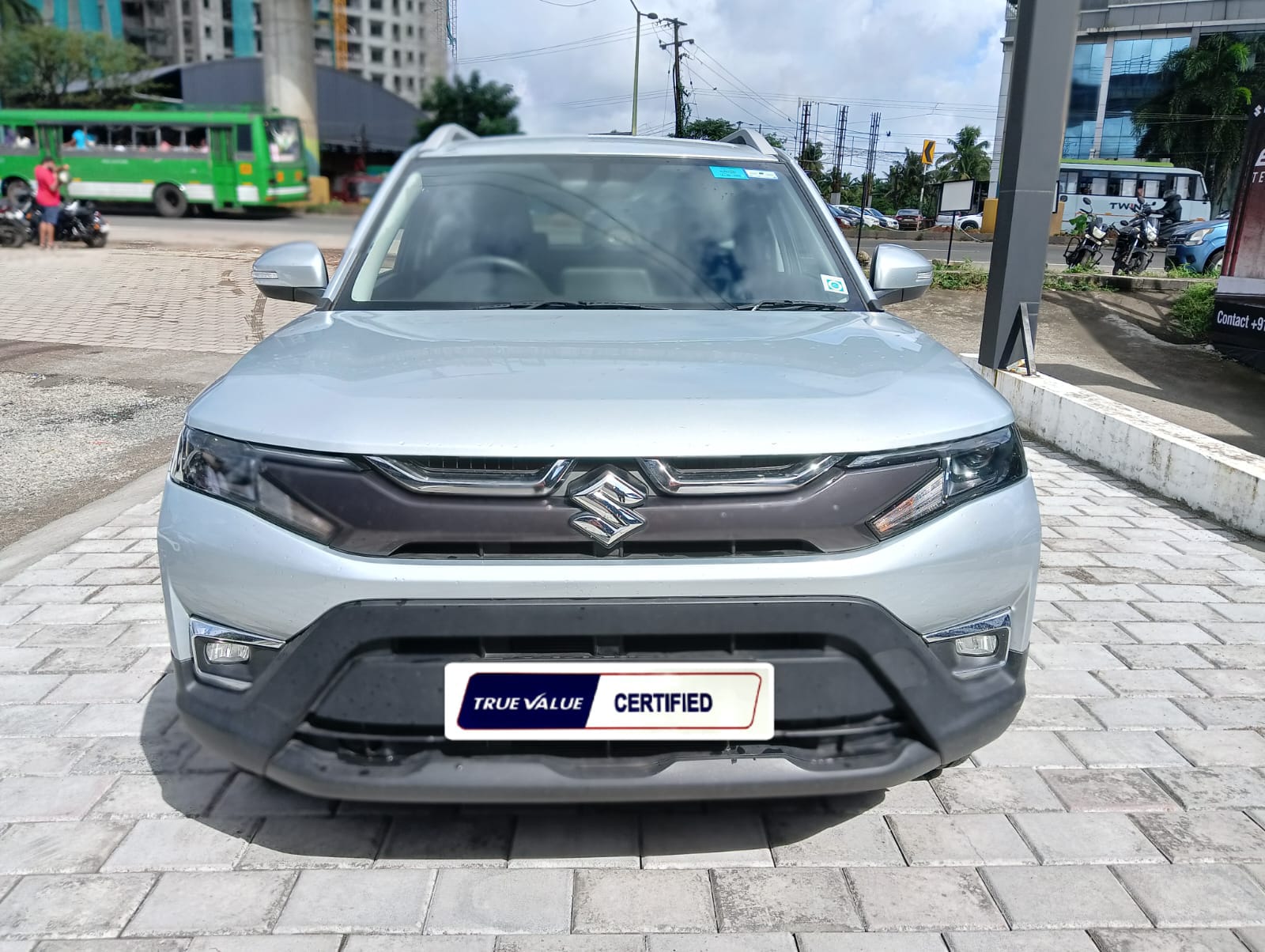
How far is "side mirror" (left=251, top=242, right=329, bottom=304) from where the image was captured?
3.21 meters

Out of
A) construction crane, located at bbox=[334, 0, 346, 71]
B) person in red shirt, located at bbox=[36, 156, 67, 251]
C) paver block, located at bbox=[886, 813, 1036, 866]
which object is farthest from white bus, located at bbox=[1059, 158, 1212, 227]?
paver block, located at bbox=[886, 813, 1036, 866]

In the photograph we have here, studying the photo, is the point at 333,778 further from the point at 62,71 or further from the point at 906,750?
the point at 62,71

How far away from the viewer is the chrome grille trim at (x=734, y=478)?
76.3 inches

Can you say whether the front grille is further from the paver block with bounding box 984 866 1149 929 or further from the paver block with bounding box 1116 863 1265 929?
the paver block with bounding box 1116 863 1265 929

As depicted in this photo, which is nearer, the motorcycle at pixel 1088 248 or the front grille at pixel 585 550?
the front grille at pixel 585 550

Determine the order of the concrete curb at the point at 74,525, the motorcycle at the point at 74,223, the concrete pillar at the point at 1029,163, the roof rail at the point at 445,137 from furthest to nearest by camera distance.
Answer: the motorcycle at the point at 74,223, the concrete pillar at the point at 1029,163, the concrete curb at the point at 74,525, the roof rail at the point at 445,137

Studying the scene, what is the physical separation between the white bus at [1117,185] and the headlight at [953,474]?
3998 cm

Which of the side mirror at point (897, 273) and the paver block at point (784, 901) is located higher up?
the side mirror at point (897, 273)

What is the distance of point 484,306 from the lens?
2.96 meters

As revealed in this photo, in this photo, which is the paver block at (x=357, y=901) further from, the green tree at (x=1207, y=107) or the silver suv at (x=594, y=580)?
the green tree at (x=1207, y=107)

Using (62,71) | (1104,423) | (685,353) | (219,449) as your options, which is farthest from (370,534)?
(62,71)

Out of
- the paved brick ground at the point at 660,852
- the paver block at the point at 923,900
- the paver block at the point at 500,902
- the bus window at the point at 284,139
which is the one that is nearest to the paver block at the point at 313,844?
the paved brick ground at the point at 660,852

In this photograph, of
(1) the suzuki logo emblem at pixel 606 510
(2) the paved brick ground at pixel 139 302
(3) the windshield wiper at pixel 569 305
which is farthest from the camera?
(2) the paved brick ground at pixel 139 302

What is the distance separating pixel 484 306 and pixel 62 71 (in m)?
54.6
